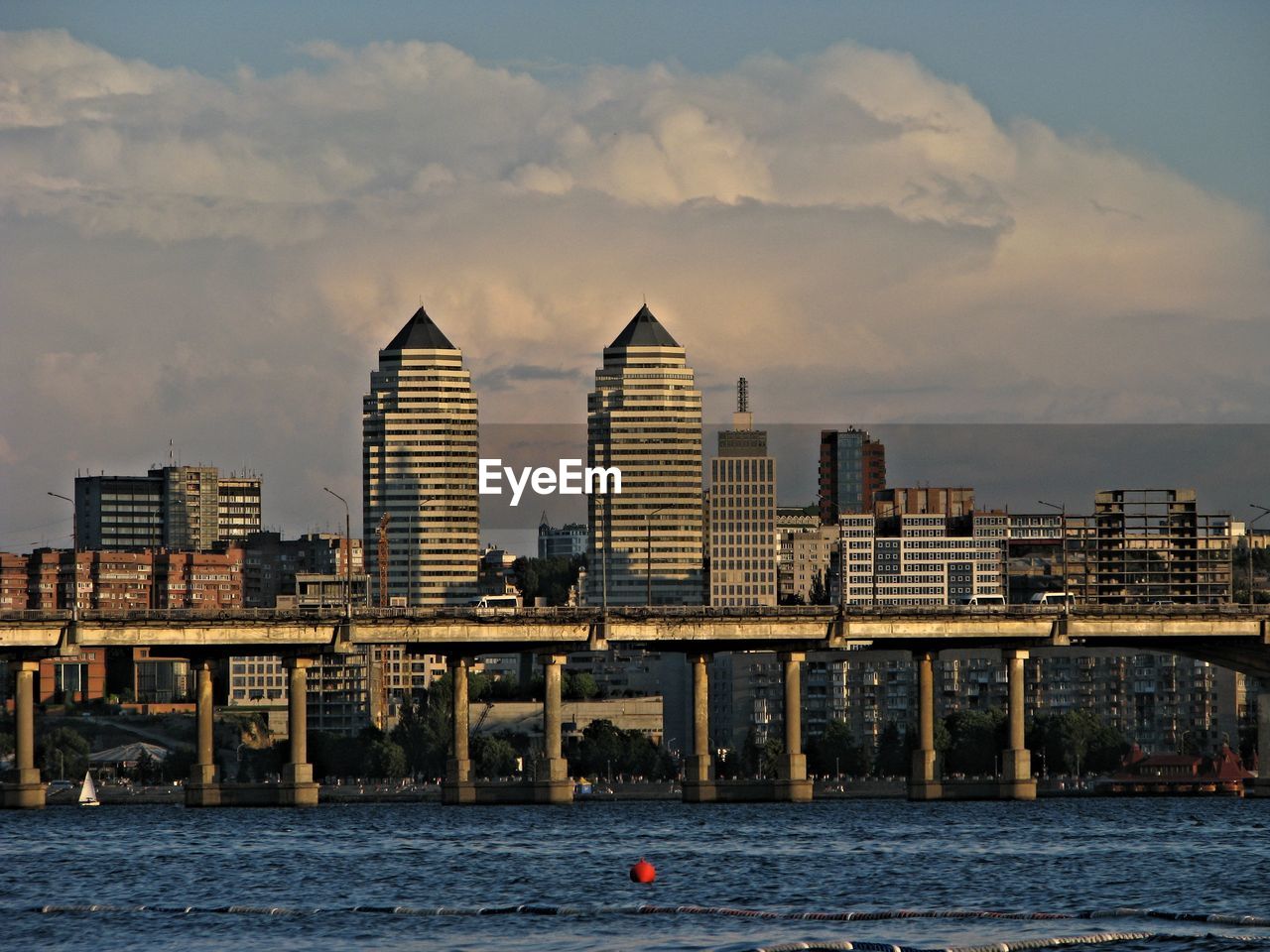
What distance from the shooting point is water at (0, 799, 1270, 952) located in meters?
89.9

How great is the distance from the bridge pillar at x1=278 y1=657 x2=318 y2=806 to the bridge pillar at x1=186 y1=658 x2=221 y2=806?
6.04 meters

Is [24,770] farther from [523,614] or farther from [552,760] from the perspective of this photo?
[552,760]

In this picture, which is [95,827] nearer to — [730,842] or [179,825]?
[179,825]

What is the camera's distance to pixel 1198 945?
85000 mm

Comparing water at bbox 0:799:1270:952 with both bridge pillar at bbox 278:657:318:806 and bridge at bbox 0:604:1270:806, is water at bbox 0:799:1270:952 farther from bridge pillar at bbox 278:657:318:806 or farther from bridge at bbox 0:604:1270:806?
bridge pillar at bbox 278:657:318:806

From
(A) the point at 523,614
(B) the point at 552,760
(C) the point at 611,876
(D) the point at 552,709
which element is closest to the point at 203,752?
(A) the point at 523,614

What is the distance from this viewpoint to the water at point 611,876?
8994 centimetres

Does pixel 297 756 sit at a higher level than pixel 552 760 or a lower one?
higher

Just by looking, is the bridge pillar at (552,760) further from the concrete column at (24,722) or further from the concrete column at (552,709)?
the concrete column at (24,722)

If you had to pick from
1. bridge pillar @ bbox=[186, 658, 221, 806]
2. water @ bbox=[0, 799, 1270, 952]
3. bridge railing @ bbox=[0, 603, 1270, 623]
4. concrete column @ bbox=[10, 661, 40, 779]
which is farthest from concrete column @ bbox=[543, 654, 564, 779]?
concrete column @ bbox=[10, 661, 40, 779]

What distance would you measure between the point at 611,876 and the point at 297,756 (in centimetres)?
8307

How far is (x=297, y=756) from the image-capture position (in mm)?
193000

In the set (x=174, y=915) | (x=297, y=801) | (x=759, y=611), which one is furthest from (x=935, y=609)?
(x=174, y=915)

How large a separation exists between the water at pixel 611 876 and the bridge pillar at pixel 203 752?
2132 centimetres
